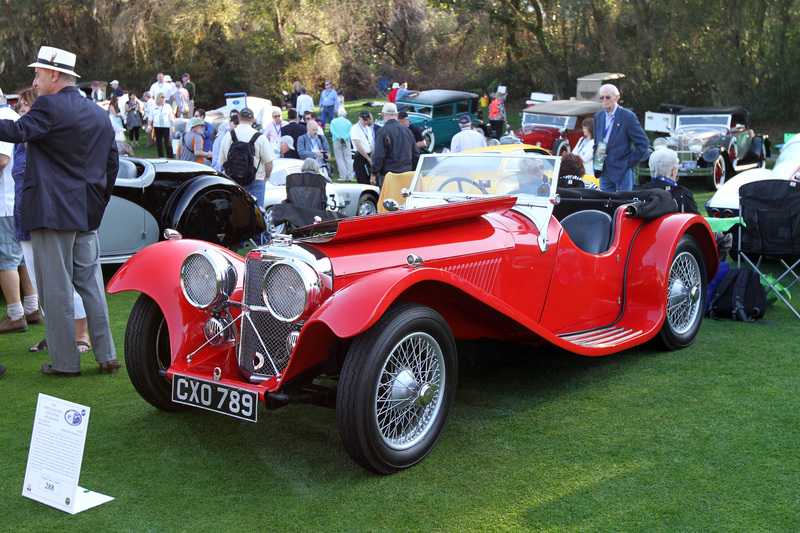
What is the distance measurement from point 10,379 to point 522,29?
2871 centimetres

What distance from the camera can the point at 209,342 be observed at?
3879 mm

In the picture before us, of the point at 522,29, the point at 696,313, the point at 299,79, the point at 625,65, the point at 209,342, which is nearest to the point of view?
the point at 209,342

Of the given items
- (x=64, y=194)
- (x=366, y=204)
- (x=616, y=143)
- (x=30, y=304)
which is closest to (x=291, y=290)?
(x=64, y=194)

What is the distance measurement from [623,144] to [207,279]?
510 centimetres

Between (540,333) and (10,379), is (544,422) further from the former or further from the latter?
(10,379)

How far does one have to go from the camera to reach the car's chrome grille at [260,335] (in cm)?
364

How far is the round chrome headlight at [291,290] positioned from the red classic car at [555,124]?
15.1 meters

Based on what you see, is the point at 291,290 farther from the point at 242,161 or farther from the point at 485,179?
the point at 242,161

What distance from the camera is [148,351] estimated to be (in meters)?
4.04

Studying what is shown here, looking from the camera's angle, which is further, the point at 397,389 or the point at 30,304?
the point at 30,304

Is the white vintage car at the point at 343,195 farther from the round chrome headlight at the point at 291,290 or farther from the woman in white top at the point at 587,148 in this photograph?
the round chrome headlight at the point at 291,290

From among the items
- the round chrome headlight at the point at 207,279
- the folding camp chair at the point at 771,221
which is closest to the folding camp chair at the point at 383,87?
the folding camp chair at the point at 771,221

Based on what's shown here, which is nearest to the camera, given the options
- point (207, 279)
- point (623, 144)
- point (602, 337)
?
point (207, 279)

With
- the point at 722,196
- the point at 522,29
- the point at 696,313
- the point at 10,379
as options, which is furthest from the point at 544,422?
the point at 522,29
